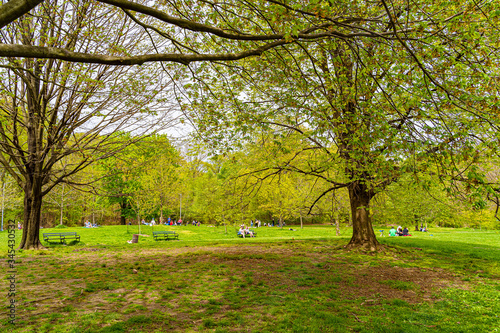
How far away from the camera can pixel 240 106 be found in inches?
316

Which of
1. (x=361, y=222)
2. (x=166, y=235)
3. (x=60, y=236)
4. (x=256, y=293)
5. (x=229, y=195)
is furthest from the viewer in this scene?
(x=166, y=235)

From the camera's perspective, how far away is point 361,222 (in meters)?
11.4

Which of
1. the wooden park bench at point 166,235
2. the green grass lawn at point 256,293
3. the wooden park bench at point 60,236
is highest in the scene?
the wooden park bench at point 60,236

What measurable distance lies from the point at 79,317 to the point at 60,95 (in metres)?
9.75

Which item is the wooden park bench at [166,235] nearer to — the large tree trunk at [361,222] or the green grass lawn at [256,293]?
the green grass lawn at [256,293]

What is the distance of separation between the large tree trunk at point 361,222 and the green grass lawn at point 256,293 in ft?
3.24

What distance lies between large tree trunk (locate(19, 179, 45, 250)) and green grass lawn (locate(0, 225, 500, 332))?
1802 millimetres

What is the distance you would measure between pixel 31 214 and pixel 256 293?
35.2 ft

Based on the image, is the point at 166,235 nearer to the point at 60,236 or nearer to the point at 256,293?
the point at 60,236

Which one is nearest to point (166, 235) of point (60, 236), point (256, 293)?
point (60, 236)

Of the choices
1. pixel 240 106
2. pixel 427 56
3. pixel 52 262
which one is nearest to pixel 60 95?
pixel 52 262

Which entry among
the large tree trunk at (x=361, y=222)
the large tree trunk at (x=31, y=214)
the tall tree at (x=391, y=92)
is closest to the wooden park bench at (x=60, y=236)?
the large tree trunk at (x=31, y=214)

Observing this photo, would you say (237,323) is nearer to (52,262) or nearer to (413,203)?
(52,262)

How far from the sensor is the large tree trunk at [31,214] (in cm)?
1177
